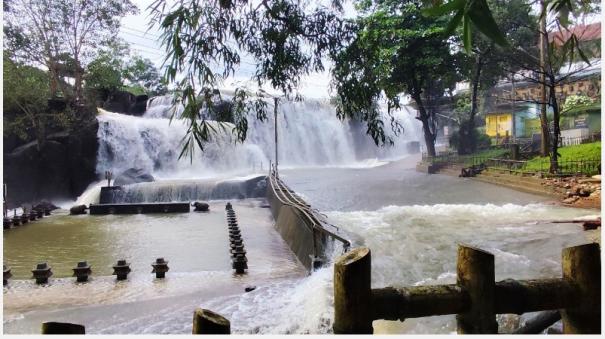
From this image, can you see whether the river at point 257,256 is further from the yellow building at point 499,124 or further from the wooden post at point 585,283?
the yellow building at point 499,124

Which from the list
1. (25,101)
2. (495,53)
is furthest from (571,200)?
(25,101)

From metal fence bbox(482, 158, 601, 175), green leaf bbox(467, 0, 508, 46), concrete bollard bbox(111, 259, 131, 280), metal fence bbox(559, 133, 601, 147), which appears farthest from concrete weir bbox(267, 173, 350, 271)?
metal fence bbox(559, 133, 601, 147)

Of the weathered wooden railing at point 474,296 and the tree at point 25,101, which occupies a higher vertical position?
the tree at point 25,101

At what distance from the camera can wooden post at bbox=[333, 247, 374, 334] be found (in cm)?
183

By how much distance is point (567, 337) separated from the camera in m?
2.11

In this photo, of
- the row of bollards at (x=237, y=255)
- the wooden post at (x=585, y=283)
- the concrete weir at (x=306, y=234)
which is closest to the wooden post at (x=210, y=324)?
the wooden post at (x=585, y=283)

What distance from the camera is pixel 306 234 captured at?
6473 millimetres

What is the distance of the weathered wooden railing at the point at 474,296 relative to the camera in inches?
72.7

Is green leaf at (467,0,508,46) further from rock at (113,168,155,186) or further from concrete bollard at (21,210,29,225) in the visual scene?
rock at (113,168,155,186)

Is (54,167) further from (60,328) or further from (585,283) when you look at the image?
(585,283)

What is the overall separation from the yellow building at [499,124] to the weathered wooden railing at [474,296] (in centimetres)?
2430

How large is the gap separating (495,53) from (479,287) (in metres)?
18.6

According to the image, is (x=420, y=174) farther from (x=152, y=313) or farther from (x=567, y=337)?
(x=567, y=337)

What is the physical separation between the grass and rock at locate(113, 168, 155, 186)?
41.5 ft
